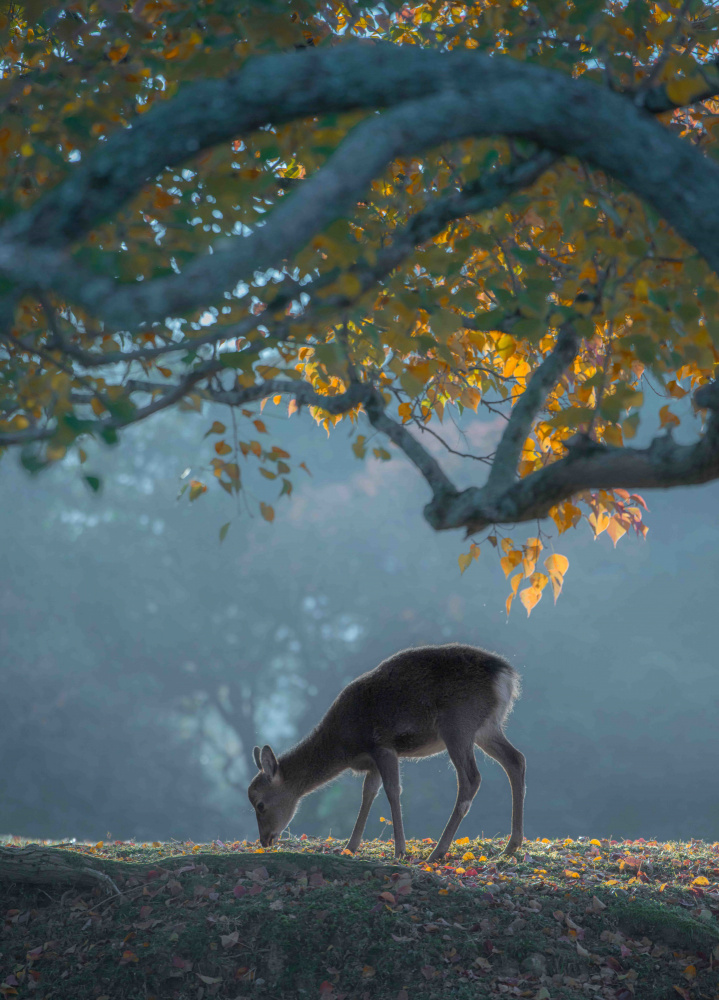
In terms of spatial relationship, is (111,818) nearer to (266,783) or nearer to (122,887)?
(266,783)

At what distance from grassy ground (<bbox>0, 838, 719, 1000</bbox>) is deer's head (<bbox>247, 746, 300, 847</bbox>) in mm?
2231

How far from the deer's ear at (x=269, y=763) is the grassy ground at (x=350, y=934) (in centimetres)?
221

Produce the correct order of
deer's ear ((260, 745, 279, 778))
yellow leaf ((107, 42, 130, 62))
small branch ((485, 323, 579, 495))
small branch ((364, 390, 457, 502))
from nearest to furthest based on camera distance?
small branch ((485, 323, 579, 495))
small branch ((364, 390, 457, 502))
yellow leaf ((107, 42, 130, 62))
deer's ear ((260, 745, 279, 778))

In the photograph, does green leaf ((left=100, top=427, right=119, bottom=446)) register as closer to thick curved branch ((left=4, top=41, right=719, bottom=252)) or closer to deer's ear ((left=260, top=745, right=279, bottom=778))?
thick curved branch ((left=4, top=41, right=719, bottom=252))

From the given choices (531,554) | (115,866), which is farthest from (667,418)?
(115,866)

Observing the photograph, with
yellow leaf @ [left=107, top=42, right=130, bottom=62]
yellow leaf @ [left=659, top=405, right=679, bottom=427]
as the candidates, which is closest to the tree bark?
yellow leaf @ [left=659, top=405, right=679, bottom=427]

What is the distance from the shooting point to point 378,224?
17.9ft

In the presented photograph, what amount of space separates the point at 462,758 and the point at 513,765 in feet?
2.43

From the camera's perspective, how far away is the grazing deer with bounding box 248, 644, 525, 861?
8312 mm

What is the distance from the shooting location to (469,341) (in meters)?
6.91

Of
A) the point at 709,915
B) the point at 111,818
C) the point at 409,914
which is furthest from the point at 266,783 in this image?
the point at 111,818

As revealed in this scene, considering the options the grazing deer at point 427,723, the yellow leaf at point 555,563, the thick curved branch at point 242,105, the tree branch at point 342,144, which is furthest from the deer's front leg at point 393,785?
the thick curved branch at point 242,105

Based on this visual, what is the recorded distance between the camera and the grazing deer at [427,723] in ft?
27.3

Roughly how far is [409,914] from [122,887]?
2.47 meters
